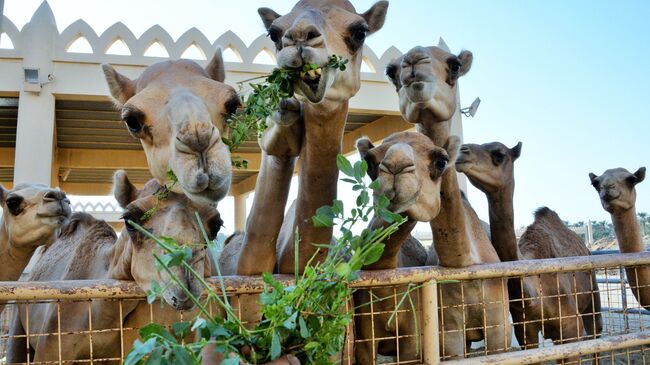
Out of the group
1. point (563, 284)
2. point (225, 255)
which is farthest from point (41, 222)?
point (563, 284)

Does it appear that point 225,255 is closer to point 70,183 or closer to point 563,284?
point 563,284

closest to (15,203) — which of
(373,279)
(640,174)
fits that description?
(373,279)

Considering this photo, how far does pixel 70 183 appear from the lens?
691 inches

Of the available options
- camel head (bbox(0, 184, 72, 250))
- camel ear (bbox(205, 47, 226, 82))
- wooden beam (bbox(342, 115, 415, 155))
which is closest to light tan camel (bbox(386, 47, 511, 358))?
camel ear (bbox(205, 47, 226, 82))

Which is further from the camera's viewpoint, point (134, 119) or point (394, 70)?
point (394, 70)

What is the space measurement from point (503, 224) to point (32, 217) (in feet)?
10.9

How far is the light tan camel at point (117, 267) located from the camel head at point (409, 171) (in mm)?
860

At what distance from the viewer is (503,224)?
4.56 m

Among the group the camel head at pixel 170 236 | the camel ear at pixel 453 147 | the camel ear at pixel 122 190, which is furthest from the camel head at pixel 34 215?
the camel ear at pixel 453 147

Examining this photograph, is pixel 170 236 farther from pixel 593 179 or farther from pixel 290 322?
pixel 593 179

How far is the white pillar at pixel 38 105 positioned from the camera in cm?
853

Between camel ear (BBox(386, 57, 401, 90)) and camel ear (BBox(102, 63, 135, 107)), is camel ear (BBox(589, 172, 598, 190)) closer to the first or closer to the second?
camel ear (BBox(386, 57, 401, 90))

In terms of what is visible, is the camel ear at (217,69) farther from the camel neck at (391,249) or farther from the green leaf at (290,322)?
the green leaf at (290,322)

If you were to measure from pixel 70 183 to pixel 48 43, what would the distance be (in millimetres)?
9806
